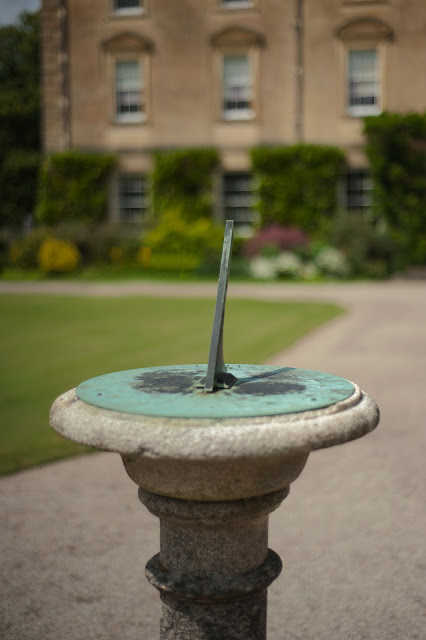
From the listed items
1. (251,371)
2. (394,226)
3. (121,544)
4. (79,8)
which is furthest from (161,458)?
(79,8)

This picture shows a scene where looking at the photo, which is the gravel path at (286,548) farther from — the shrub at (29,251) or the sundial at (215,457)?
the shrub at (29,251)

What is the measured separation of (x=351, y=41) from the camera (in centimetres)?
2183

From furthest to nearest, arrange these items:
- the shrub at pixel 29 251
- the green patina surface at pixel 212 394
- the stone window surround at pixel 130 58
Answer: the stone window surround at pixel 130 58
the shrub at pixel 29 251
the green patina surface at pixel 212 394

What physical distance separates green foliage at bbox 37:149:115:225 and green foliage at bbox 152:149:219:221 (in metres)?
1.81

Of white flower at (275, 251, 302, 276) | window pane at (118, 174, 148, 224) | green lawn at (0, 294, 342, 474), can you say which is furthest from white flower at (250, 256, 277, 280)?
window pane at (118, 174, 148, 224)

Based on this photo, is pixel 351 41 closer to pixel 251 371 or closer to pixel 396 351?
pixel 396 351

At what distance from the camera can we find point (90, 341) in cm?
974

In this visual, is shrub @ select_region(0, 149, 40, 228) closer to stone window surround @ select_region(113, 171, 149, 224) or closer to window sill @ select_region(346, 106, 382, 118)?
stone window surround @ select_region(113, 171, 149, 224)

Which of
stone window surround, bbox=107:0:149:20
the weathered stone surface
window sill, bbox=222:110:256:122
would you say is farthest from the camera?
stone window surround, bbox=107:0:149:20

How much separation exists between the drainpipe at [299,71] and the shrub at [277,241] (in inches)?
148

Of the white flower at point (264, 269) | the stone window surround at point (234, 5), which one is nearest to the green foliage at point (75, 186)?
the stone window surround at point (234, 5)

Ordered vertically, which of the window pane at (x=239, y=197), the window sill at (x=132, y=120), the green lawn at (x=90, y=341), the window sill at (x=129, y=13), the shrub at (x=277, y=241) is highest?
the window sill at (x=129, y=13)

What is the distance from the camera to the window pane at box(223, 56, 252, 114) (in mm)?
22656

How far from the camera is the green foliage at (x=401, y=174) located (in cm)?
2072
